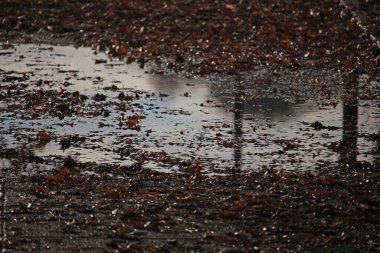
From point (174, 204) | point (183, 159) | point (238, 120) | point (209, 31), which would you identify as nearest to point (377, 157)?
point (183, 159)

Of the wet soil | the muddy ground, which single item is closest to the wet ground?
the muddy ground

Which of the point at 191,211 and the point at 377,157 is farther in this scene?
the point at 377,157

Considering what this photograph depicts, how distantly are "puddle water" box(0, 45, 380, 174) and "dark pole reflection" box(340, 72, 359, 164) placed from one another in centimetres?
1

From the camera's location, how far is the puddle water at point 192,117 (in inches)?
380

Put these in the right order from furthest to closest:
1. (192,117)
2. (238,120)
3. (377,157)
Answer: (192,117)
(238,120)
(377,157)

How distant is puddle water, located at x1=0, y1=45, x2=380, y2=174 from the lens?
965 centimetres

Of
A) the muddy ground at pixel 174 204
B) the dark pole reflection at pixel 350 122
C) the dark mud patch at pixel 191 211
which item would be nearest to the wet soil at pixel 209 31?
the dark pole reflection at pixel 350 122

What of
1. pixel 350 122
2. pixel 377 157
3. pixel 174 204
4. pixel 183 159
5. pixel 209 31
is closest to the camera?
pixel 174 204

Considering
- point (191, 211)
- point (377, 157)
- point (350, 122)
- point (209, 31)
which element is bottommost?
point (191, 211)

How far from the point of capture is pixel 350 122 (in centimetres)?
1116

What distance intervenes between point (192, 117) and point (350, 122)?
6.26ft

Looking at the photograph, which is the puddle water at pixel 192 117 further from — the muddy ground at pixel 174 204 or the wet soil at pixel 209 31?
→ the wet soil at pixel 209 31

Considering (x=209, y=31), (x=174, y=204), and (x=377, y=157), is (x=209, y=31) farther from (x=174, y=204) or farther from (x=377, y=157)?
(x=174, y=204)

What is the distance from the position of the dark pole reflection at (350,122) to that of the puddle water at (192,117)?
0.01 m
